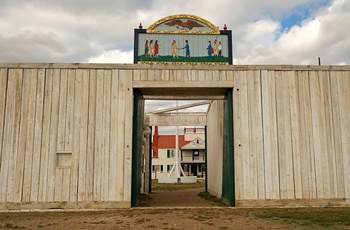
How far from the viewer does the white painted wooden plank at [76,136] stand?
467 inches

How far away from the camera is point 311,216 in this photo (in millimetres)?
9742

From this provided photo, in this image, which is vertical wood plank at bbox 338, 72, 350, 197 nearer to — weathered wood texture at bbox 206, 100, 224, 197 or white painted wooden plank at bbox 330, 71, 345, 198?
white painted wooden plank at bbox 330, 71, 345, 198

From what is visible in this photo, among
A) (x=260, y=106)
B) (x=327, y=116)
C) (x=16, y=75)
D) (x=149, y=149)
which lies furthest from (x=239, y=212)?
(x=149, y=149)

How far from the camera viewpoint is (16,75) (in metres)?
12.4

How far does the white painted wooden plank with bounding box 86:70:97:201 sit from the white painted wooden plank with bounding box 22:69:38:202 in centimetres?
186

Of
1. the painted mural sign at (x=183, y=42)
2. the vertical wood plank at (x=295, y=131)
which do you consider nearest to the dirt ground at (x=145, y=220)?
the vertical wood plank at (x=295, y=131)

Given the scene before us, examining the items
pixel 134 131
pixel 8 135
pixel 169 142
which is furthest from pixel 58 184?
pixel 169 142

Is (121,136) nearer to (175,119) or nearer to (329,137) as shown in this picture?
(329,137)

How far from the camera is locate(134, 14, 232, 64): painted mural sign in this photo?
13852 millimetres

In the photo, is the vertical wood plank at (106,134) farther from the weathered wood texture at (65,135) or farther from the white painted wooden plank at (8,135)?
the white painted wooden plank at (8,135)

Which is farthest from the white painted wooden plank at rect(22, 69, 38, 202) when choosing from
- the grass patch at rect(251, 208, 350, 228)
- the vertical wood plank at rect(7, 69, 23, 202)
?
the grass patch at rect(251, 208, 350, 228)

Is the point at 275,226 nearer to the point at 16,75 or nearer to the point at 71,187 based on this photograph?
the point at 71,187

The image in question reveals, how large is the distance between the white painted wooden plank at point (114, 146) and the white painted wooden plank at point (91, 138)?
602 millimetres

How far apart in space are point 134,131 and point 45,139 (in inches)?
117
